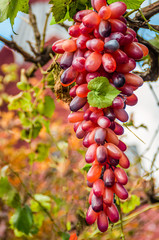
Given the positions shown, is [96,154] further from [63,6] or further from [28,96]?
[28,96]

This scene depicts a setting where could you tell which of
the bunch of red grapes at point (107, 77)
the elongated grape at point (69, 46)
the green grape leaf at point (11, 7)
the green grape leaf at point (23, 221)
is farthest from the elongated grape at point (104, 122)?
the green grape leaf at point (23, 221)

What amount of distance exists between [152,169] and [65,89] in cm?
40

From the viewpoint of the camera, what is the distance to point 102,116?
0.89 ft

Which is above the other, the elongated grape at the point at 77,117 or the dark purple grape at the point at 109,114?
the dark purple grape at the point at 109,114

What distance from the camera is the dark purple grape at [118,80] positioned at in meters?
0.27

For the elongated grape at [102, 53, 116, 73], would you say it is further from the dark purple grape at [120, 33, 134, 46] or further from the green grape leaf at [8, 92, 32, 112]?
the green grape leaf at [8, 92, 32, 112]

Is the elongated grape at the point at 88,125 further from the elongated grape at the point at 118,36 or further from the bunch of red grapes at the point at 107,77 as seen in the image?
the elongated grape at the point at 118,36

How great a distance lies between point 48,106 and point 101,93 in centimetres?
51

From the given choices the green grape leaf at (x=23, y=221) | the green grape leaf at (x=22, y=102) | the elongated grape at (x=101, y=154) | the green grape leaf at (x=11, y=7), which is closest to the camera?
the elongated grape at (x=101, y=154)

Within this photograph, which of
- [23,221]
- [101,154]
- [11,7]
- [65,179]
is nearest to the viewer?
[101,154]

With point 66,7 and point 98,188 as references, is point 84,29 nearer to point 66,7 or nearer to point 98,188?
point 66,7

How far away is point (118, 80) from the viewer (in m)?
0.27

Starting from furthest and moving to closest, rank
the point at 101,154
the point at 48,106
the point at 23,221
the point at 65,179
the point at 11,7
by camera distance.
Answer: the point at 65,179 → the point at 48,106 → the point at 23,221 → the point at 11,7 → the point at 101,154

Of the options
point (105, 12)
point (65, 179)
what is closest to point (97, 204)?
point (105, 12)
